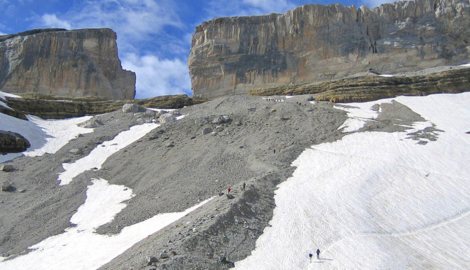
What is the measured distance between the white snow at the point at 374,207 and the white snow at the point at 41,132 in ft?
61.5

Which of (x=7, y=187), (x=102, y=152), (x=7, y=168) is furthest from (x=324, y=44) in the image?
(x=7, y=187)

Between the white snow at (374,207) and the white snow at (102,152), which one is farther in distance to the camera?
the white snow at (102,152)

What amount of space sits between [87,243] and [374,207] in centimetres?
1270

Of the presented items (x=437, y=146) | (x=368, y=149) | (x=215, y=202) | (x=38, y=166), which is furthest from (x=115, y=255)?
(x=437, y=146)

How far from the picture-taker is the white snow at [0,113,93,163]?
33469 mm

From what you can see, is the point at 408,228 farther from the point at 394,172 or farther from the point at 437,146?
the point at 437,146

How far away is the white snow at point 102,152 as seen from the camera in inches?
1144

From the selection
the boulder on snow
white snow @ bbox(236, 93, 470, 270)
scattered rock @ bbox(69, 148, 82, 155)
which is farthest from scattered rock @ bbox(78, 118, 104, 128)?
white snow @ bbox(236, 93, 470, 270)

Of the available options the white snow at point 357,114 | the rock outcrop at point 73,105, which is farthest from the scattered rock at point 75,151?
the white snow at point 357,114

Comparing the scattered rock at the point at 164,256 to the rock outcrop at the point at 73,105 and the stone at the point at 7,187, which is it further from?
the rock outcrop at the point at 73,105

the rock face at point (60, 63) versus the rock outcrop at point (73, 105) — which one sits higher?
the rock face at point (60, 63)

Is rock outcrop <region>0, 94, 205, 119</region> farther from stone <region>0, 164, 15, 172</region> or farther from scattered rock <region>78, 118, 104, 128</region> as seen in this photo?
stone <region>0, 164, 15, 172</region>

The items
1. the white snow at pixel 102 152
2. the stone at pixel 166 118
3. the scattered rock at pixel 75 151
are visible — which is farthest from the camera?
the stone at pixel 166 118

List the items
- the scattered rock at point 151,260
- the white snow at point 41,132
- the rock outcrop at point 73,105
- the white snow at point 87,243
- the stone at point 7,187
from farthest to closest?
the rock outcrop at point 73,105 < the white snow at point 41,132 < the stone at point 7,187 < the white snow at point 87,243 < the scattered rock at point 151,260
